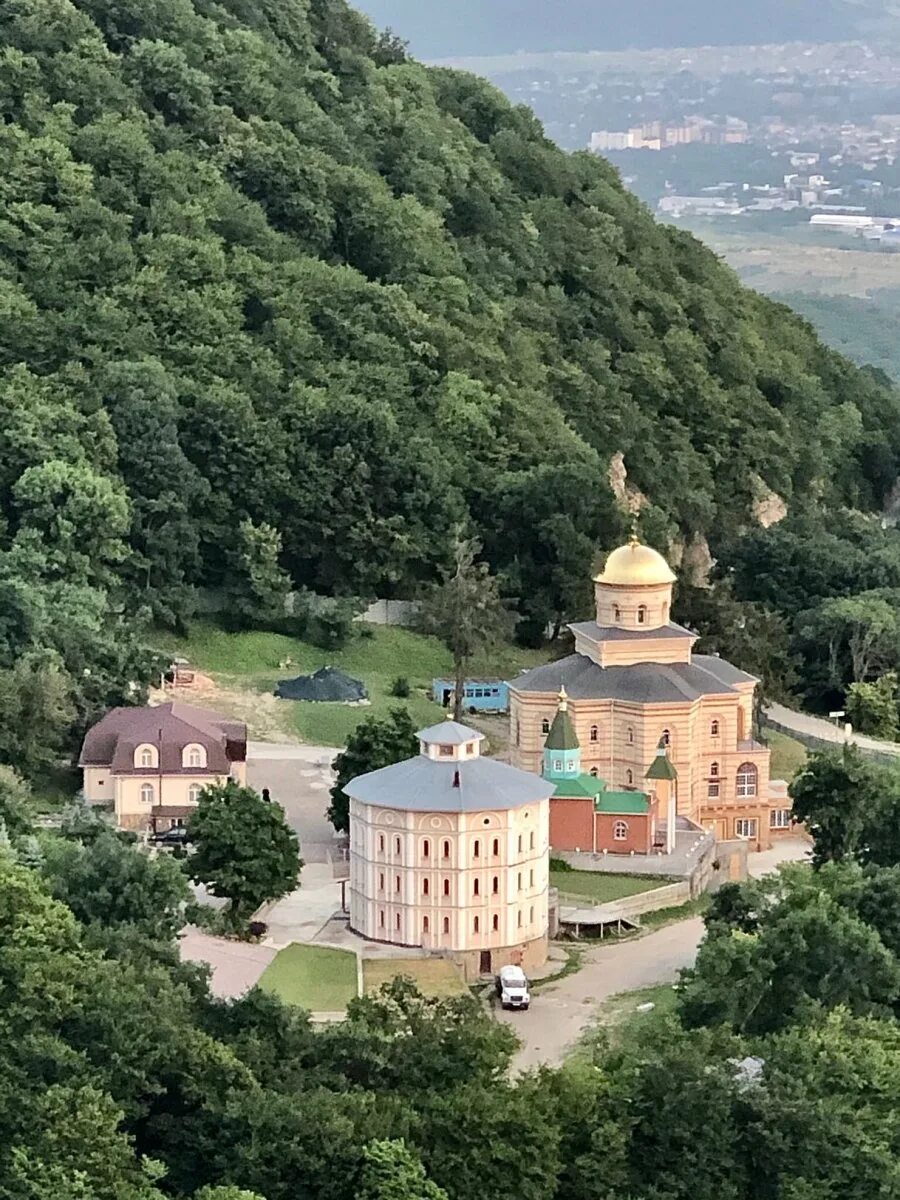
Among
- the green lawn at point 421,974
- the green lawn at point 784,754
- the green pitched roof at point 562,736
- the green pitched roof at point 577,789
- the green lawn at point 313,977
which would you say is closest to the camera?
the green lawn at point 313,977

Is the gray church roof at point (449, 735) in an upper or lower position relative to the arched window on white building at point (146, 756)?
upper

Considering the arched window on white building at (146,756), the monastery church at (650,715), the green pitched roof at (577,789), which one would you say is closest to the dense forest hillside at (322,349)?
the arched window on white building at (146,756)

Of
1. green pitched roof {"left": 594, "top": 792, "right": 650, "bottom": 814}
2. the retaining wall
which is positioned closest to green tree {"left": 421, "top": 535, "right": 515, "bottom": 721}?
green pitched roof {"left": 594, "top": 792, "right": 650, "bottom": 814}

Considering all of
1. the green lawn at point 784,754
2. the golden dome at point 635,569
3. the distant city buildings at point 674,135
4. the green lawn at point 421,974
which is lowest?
the green lawn at point 421,974

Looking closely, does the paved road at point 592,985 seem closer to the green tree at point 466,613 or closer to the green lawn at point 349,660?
the green lawn at point 349,660

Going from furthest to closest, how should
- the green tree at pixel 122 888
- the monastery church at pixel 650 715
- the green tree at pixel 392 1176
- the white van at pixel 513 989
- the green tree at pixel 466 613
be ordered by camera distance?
the green tree at pixel 466 613
the monastery church at pixel 650 715
the white van at pixel 513 989
the green tree at pixel 122 888
the green tree at pixel 392 1176

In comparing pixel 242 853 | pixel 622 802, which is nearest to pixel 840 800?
pixel 622 802
